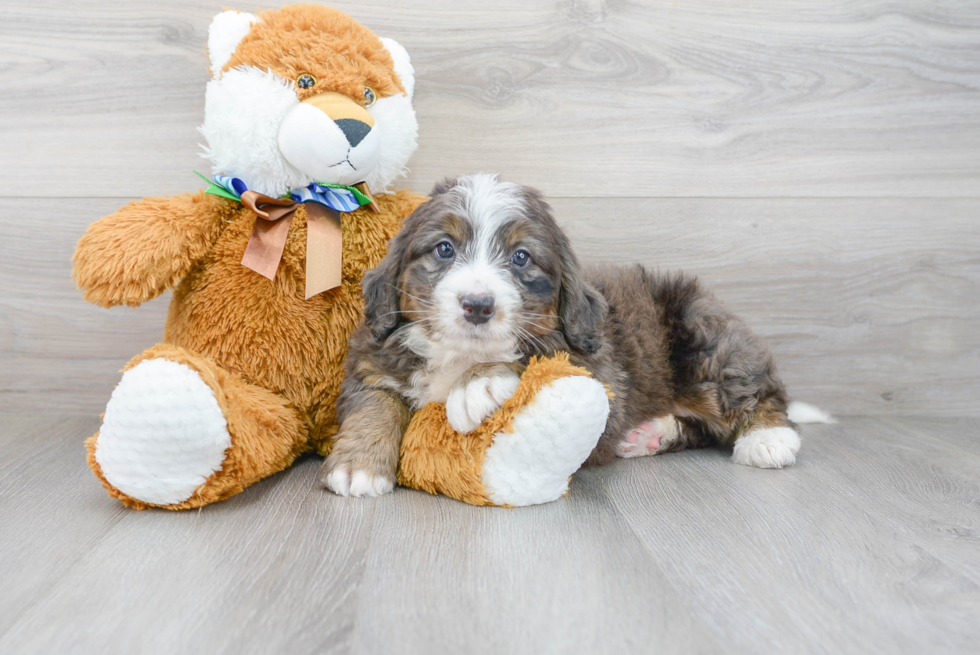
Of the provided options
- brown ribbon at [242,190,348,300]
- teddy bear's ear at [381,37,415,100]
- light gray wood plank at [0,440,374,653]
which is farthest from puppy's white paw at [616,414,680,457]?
teddy bear's ear at [381,37,415,100]

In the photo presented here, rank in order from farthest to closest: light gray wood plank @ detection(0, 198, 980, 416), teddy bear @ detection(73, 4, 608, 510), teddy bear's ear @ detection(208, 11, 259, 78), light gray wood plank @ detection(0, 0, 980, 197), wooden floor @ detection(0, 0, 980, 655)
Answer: light gray wood plank @ detection(0, 198, 980, 416), light gray wood plank @ detection(0, 0, 980, 197), teddy bear's ear @ detection(208, 11, 259, 78), wooden floor @ detection(0, 0, 980, 655), teddy bear @ detection(73, 4, 608, 510)

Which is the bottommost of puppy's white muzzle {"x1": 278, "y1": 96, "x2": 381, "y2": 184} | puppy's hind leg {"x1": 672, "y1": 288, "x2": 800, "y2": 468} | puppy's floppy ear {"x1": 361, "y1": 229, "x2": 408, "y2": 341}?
puppy's hind leg {"x1": 672, "y1": 288, "x2": 800, "y2": 468}

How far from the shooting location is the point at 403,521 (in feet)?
5.75

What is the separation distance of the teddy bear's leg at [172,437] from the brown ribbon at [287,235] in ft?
1.28

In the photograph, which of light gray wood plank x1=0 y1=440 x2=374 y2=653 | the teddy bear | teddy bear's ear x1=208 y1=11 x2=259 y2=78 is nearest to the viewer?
light gray wood plank x1=0 y1=440 x2=374 y2=653

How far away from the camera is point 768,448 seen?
7.59 ft

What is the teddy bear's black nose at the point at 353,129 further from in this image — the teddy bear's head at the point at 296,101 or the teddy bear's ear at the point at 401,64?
Result: the teddy bear's ear at the point at 401,64

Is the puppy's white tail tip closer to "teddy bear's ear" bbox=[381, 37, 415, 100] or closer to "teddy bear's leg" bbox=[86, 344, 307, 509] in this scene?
"teddy bear's ear" bbox=[381, 37, 415, 100]

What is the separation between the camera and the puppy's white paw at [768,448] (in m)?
2.31

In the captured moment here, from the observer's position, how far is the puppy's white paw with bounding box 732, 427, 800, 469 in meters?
2.31

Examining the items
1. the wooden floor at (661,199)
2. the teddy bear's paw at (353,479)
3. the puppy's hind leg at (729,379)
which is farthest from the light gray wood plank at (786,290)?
the teddy bear's paw at (353,479)

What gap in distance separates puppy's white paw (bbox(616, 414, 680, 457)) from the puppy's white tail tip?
2.10 ft

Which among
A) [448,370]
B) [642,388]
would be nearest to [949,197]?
[642,388]

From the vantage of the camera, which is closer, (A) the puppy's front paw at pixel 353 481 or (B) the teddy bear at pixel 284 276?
(B) the teddy bear at pixel 284 276
